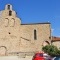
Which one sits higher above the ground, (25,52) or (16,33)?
(16,33)

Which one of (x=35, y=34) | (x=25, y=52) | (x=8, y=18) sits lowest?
(x=25, y=52)

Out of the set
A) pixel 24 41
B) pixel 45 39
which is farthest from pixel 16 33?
pixel 45 39

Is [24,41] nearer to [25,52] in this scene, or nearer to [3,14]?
[25,52]

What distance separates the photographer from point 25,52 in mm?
53625

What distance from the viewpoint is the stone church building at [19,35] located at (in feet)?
180

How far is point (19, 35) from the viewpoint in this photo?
183 ft

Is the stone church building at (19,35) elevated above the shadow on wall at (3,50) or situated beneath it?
elevated above

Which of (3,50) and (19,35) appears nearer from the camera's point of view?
(3,50)

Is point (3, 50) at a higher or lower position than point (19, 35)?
lower

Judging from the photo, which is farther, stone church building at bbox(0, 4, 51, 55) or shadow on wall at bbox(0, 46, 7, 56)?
stone church building at bbox(0, 4, 51, 55)

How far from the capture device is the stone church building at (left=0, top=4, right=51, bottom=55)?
5484 cm

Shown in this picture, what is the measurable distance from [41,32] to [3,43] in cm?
922

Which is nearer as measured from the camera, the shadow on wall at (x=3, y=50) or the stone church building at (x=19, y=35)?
the shadow on wall at (x=3, y=50)

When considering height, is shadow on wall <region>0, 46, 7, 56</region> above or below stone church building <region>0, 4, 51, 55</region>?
below
